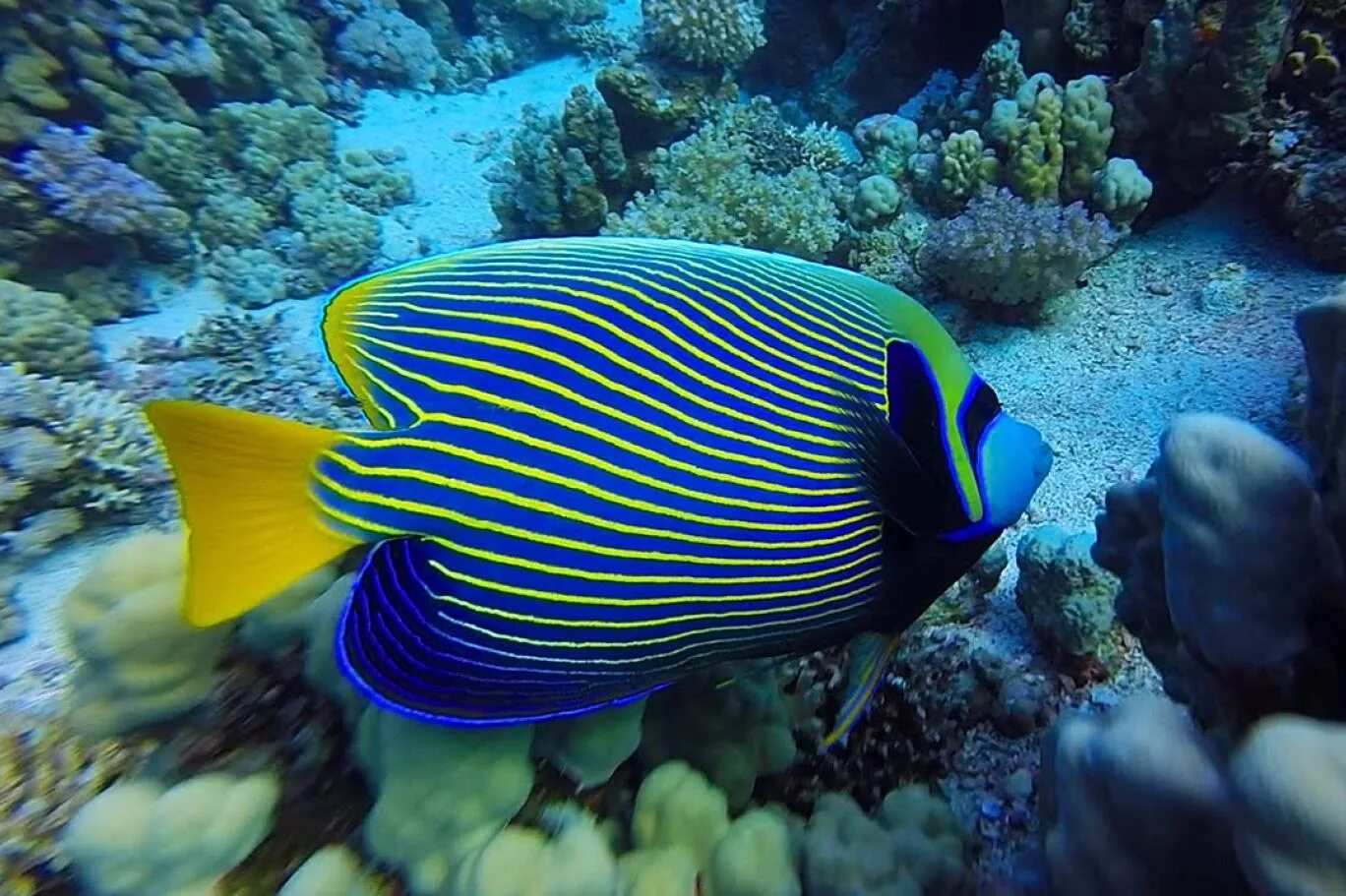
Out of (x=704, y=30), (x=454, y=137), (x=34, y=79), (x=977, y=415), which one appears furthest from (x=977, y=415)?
(x=34, y=79)

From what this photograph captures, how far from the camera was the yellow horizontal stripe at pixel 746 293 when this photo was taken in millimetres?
1309

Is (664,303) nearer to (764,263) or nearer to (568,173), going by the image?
(764,263)

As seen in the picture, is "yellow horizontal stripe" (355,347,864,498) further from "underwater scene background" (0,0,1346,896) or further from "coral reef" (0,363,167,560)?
"coral reef" (0,363,167,560)

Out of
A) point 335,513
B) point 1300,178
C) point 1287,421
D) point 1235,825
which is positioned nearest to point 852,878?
point 1235,825

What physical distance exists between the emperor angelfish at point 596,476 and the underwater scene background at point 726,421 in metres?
0.04

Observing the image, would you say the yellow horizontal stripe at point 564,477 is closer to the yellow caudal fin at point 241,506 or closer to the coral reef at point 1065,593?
the yellow caudal fin at point 241,506

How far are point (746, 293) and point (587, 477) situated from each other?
44 centimetres

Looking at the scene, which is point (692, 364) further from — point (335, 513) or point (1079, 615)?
point (1079, 615)

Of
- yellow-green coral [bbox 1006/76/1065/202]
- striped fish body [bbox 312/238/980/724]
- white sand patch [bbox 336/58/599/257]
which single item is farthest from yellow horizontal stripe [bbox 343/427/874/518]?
white sand patch [bbox 336/58/599/257]

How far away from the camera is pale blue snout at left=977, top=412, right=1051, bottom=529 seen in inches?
54.5

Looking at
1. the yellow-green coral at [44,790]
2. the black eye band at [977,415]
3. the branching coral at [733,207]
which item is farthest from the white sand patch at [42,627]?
the branching coral at [733,207]

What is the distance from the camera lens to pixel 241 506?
1037mm

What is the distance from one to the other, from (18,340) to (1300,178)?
6976 mm

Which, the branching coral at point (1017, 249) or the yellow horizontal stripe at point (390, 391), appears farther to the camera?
the branching coral at point (1017, 249)
